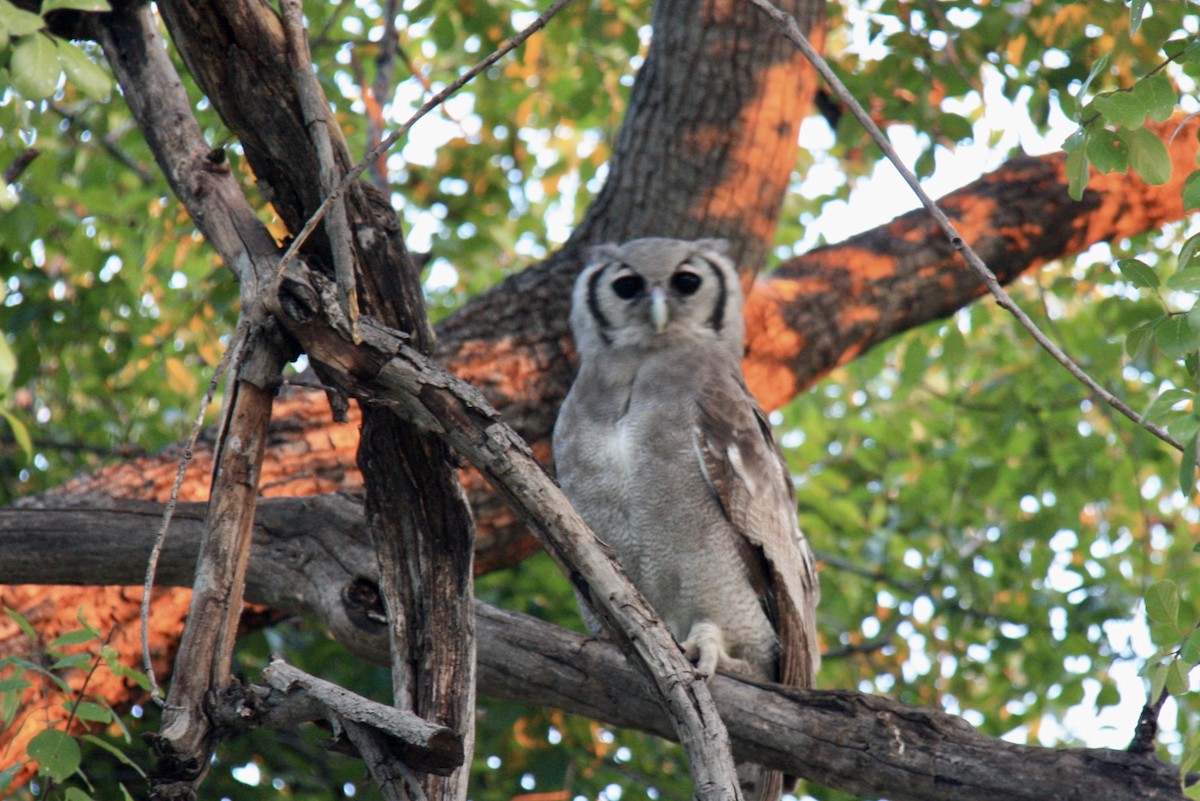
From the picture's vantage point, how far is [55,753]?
193cm

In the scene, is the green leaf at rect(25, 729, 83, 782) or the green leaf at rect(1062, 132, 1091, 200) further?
the green leaf at rect(25, 729, 83, 782)

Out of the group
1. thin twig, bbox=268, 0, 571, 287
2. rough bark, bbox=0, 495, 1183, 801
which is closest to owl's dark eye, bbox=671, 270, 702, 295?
rough bark, bbox=0, 495, 1183, 801

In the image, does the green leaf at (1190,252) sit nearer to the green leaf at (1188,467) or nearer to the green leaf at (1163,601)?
the green leaf at (1188,467)

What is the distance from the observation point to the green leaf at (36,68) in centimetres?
167

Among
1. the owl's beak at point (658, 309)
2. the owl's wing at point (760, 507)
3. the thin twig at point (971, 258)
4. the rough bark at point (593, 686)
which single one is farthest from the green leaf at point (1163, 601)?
the owl's beak at point (658, 309)

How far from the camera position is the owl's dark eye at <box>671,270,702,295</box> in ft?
11.4

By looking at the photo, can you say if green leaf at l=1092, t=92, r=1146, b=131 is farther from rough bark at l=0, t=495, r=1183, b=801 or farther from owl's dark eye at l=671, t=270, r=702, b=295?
owl's dark eye at l=671, t=270, r=702, b=295

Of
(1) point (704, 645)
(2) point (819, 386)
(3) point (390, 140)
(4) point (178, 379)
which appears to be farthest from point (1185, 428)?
(2) point (819, 386)

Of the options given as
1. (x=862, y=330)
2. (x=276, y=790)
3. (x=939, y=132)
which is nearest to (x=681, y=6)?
(x=939, y=132)

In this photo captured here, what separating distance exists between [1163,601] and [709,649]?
1.50 m

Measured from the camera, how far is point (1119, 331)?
401cm

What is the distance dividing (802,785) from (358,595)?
1.84 m

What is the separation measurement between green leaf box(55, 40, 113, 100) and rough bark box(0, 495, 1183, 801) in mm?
1056

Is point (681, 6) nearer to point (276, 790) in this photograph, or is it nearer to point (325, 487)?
point (325, 487)
